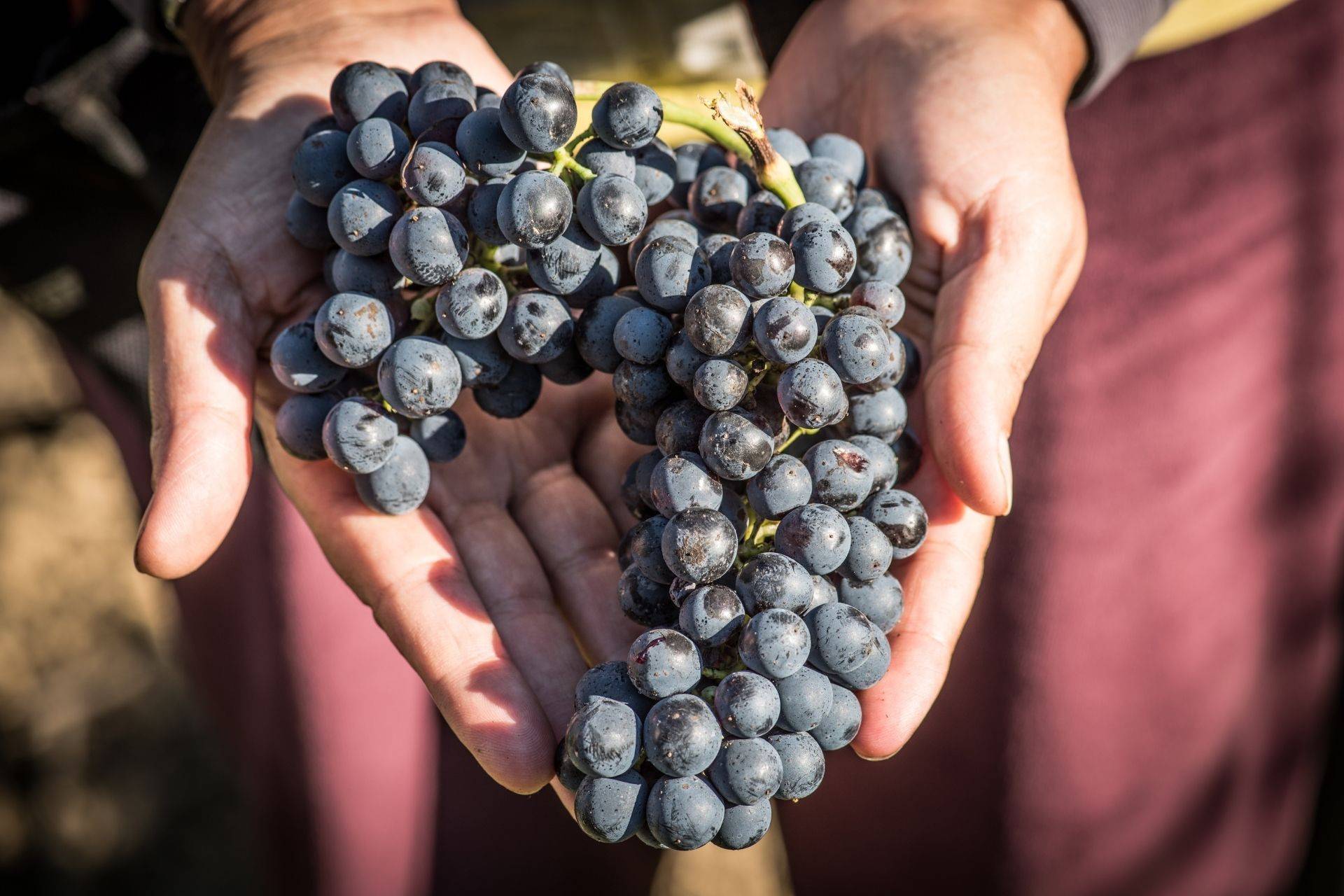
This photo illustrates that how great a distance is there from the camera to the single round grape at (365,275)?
1.58m

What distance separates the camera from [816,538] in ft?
4.52

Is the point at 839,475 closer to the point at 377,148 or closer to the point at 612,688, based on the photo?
the point at 612,688

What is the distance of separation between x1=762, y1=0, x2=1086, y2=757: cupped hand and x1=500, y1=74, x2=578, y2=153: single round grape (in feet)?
2.22

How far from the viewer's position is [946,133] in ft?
5.93

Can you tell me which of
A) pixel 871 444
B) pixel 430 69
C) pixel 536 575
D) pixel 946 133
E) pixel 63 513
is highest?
pixel 430 69

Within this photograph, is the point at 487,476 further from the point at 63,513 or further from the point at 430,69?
the point at 63,513

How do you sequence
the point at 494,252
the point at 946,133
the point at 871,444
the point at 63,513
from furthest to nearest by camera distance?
the point at 63,513 → the point at 946,133 → the point at 494,252 → the point at 871,444

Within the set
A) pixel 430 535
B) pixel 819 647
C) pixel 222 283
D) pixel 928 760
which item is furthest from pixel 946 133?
pixel 928 760

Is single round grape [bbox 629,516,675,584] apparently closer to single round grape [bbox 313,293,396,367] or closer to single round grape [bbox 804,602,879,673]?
single round grape [bbox 804,602,879,673]

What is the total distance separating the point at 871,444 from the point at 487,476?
2.38ft

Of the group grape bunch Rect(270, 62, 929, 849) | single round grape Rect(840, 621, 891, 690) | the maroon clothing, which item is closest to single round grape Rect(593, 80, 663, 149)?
grape bunch Rect(270, 62, 929, 849)

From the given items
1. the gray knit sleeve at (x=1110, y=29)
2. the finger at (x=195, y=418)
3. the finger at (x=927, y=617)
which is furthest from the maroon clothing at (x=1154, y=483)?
the finger at (x=195, y=418)

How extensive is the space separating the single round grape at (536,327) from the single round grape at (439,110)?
0.27 metres

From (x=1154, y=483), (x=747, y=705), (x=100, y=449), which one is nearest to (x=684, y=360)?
(x=747, y=705)
